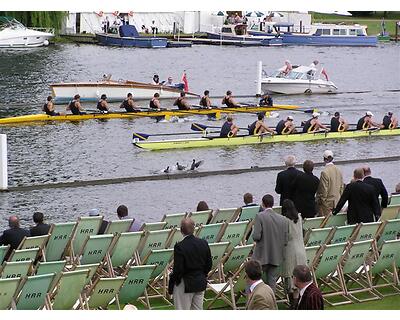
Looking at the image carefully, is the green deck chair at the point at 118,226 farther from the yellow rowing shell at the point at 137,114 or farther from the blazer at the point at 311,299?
the yellow rowing shell at the point at 137,114

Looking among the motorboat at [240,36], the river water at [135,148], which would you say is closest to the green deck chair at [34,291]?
the river water at [135,148]

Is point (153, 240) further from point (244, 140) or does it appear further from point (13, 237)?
point (244, 140)

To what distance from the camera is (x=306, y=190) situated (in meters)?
21.0

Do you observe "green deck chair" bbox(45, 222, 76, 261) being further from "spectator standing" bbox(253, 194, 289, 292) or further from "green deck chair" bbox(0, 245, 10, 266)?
"spectator standing" bbox(253, 194, 289, 292)

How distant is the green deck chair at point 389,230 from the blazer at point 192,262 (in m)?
3.87

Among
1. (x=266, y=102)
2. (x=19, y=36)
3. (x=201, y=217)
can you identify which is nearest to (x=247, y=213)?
(x=201, y=217)

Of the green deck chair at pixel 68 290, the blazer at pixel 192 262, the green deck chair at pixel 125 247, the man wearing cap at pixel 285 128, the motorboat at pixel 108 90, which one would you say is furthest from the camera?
the motorboat at pixel 108 90

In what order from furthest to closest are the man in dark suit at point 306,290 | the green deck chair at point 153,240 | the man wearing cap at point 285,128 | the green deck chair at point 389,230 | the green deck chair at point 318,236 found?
1. the man wearing cap at point 285,128
2. the green deck chair at point 389,230
3. the green deck chair at point 318,236
4. the green deck chair at point 153,240
5. the man in dark suit at point 306,290

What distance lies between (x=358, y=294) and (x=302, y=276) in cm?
447

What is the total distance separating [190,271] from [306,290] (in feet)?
7.99

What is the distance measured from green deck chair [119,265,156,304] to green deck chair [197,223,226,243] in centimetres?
213

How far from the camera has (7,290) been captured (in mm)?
15586

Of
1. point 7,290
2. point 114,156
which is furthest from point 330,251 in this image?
point 114,156

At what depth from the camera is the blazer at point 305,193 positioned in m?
20.9
